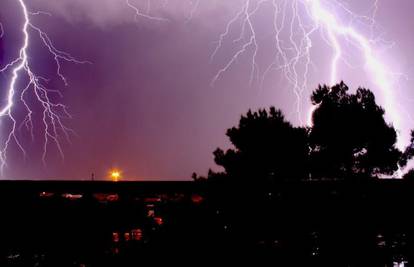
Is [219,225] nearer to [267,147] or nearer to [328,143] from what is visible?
[267,147]

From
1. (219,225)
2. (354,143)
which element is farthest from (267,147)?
(219,225)

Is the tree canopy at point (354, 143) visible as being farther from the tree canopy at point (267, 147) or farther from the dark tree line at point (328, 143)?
the tree canopy at point (267, 147)

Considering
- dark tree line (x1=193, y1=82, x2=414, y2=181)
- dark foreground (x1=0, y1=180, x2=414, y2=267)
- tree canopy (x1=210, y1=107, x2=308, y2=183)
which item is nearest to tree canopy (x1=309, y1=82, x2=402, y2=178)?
dark tree line (x1=193, y1=82, x2=414, y2=181)

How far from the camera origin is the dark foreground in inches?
142

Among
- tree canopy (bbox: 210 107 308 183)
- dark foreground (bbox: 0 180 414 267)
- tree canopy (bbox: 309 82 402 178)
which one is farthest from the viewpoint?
tree canopy (bbox: 309 82 402 178)

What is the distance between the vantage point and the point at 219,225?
411 cm

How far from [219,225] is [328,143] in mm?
11749

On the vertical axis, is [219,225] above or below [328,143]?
below

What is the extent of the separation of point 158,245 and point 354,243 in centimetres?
198

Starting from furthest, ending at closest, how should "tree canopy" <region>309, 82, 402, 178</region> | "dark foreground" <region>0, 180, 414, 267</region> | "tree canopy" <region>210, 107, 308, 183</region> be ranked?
1. "tree canopy" <region>309, 82, 402, 178</region>
2. "tree canopy" <region>210, 107, 308, 183</region>
3. "dark foreground" <region>0, 180, 414, 267</region>

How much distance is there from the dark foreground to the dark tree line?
9.58m

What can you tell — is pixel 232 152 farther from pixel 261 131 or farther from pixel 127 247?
pixel 127 247

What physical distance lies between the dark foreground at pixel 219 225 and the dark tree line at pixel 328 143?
31.4ft

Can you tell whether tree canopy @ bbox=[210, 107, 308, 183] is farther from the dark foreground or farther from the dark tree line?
the dark foreground
